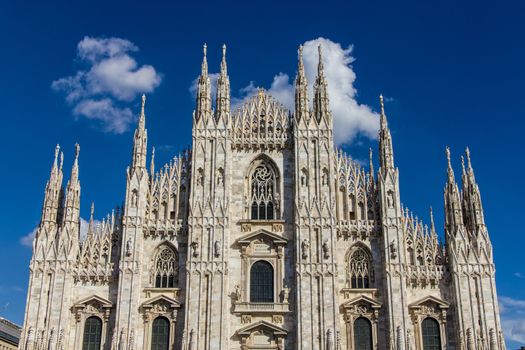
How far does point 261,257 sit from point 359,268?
19.1 feet

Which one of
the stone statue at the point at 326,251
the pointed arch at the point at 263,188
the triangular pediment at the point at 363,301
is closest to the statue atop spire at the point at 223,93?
the pointed arch at the point at 263,188

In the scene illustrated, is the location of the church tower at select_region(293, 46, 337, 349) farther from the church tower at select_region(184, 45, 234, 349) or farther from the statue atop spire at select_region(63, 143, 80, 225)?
the statue atop spire at select_region(63, 143, 80, 225)

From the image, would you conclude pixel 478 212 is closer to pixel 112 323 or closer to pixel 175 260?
pixel 175 260

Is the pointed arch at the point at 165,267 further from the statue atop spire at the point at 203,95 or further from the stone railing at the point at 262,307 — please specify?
the statue atop spire at the point at 203,95

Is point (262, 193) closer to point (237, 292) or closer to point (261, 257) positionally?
point (261, 257)

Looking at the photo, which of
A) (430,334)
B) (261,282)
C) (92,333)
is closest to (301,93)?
(261,282)

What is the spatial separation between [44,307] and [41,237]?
4.15m

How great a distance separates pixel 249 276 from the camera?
122 feet

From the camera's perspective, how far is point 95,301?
3653cm

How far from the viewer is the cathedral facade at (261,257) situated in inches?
1403

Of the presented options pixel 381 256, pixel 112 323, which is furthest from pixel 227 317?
pixel 381 256

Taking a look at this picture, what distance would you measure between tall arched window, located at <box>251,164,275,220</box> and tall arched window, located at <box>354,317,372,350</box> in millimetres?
8017

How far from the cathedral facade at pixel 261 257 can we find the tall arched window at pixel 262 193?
7 centimetres

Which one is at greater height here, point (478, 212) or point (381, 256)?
point (478, 212)
